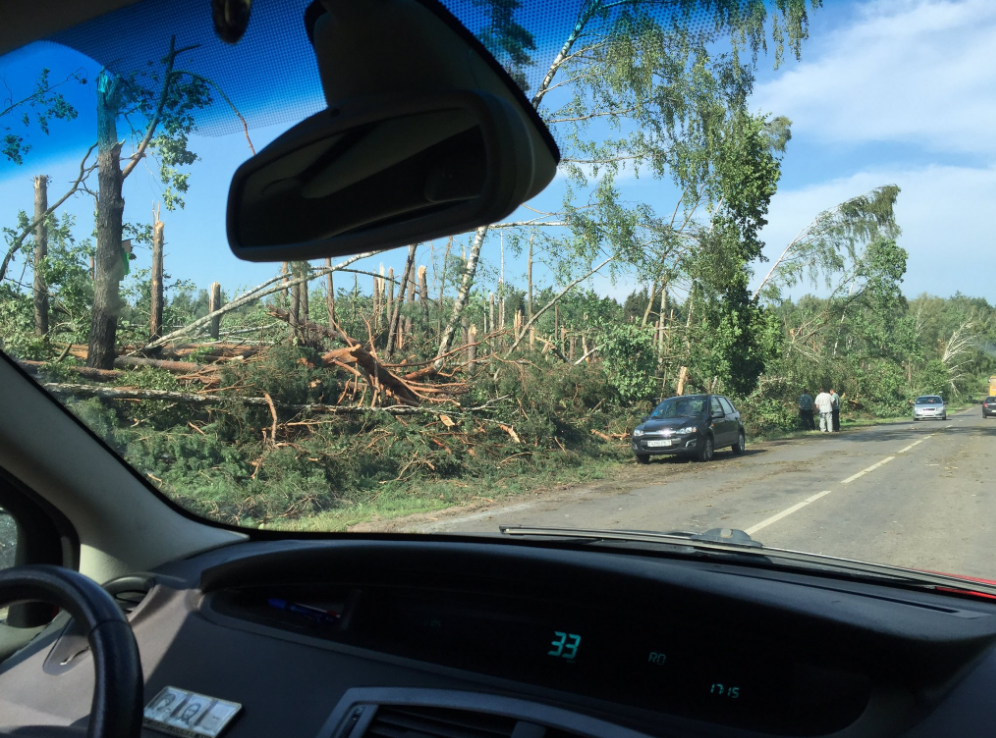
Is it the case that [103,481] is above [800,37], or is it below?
below

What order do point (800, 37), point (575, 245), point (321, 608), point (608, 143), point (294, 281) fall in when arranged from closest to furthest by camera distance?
point (800, 37)
point (321, 608)
point (608, 143)
point (575, 245)
point (294, 281)

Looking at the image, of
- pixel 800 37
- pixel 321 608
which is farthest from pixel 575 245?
pixel 321 608

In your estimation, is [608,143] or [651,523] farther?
[651,523]

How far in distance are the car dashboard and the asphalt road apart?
68cm

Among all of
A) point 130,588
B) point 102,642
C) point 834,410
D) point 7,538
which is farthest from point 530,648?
point 7,538

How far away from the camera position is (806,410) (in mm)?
3297

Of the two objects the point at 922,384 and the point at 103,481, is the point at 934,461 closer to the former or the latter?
the point at 922,384

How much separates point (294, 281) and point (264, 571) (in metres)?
1.53

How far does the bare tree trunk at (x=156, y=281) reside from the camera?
3238 millimetres

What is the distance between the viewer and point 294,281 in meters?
3.56

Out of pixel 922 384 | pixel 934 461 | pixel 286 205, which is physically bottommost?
pixel 934 461

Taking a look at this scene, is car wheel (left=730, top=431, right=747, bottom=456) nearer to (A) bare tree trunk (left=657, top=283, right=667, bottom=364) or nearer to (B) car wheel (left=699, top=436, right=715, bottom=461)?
(B) car wheel (left=699, top=436, right=715, bottom=461)

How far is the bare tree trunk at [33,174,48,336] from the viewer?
9.79ft

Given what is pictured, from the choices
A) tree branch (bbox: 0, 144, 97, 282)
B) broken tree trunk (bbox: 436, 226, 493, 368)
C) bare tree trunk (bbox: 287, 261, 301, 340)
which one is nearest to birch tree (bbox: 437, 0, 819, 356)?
broken tree trunk (bbox: 436, 226, 493, 368)
